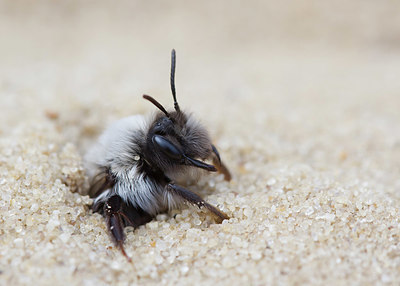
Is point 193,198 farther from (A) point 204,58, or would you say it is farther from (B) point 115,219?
(A) point 204,58

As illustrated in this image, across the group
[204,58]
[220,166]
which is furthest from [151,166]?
[204,58]

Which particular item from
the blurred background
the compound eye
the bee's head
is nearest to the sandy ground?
the blurred background

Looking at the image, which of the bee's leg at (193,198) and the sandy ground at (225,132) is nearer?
the sandy ground at (225,132)

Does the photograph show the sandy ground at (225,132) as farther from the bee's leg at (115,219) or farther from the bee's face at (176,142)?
the bee's face at (176,142)

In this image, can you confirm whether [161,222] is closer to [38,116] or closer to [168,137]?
[168,137]

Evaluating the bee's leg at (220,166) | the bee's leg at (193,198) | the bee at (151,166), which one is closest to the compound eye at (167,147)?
the bee at (151,166)

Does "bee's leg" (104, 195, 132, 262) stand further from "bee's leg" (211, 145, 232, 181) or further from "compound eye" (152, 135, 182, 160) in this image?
"bee's leg" (211, 145, 232, 181)

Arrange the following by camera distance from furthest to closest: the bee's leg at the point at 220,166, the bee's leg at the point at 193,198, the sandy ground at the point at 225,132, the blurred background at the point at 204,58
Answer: the blurred background at the point at 204,58 → the bee's leg at the point at 220,166 → the bee's leg at the point at 193,198 → the sandy ground at the point at 225,132
